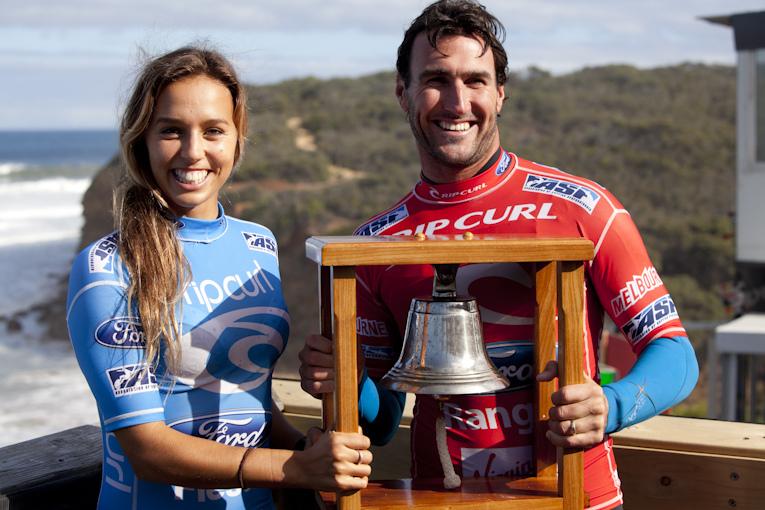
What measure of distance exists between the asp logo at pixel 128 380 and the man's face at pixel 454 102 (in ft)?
3.44

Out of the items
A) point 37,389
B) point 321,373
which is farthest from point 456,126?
point 37,389

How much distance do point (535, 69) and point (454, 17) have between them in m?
45.2

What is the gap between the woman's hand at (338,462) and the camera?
2.01 metres

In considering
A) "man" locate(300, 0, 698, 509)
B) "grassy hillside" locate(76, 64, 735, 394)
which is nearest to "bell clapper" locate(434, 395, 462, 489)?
"man" locate(300, 0, 698, 509)

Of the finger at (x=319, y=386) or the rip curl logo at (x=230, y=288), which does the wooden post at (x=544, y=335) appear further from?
the rip curl logo at (x=230, y=288)

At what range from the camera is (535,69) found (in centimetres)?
4641

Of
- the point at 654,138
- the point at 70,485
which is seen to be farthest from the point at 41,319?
the point at 70,485

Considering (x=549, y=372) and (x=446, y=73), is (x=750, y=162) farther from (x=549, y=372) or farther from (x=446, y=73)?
(x=549, y=372)

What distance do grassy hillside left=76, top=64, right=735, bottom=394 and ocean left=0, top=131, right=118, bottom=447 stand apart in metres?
3.90

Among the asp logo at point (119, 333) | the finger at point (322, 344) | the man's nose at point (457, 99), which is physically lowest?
the finger at point (322, 344)

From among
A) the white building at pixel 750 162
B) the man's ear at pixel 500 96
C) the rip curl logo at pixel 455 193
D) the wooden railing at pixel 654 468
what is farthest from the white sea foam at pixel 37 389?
the man's ear at pixel 500 96

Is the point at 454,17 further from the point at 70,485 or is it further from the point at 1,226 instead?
the point at 1,226

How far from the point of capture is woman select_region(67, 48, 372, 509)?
2129mm

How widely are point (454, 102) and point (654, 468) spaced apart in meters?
1.19
